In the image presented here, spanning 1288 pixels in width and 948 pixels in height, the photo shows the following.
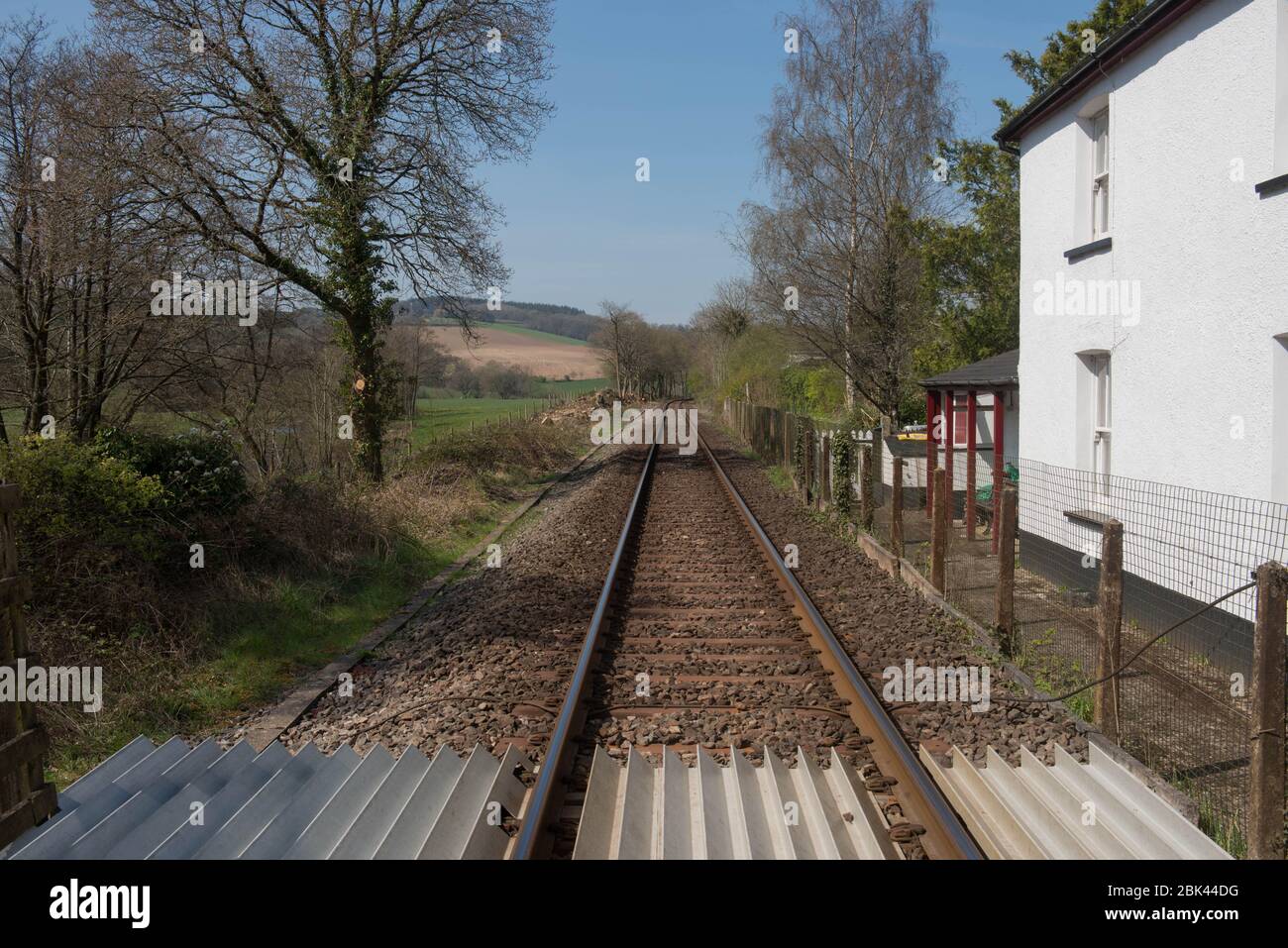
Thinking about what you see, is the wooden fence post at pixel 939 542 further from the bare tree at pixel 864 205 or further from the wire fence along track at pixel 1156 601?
the bare tree at pixel 864 205

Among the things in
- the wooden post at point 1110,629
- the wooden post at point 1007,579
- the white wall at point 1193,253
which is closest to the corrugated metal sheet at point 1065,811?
the wooden post at point 1110,629

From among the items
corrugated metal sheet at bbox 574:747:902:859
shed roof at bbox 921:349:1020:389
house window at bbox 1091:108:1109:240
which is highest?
house window at bbox 1091:108:1109:240

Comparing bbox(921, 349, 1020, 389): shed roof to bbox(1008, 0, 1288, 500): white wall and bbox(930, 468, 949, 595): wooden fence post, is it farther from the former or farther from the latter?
bbox(930, 468, 949, 595): wooden fence post

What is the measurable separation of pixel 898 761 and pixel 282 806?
3024mm

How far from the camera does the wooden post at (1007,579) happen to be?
7453mm

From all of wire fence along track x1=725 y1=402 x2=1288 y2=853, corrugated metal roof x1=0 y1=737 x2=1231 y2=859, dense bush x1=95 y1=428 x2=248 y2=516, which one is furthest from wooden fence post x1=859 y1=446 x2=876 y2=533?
corrugated metal roof x1=0 y1=737 x2=1231 y2=859

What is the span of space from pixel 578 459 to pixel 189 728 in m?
22.6

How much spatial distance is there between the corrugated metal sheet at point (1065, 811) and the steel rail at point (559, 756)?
6.28ft

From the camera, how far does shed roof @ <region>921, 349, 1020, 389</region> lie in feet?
44.8

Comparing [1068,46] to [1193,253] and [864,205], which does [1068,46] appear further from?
[1193,253]

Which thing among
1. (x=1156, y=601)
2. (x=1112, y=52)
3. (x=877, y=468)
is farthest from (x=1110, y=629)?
(x=877, y=468)

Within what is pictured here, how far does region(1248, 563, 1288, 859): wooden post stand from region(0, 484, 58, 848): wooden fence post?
207 inches

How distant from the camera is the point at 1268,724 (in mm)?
4074
